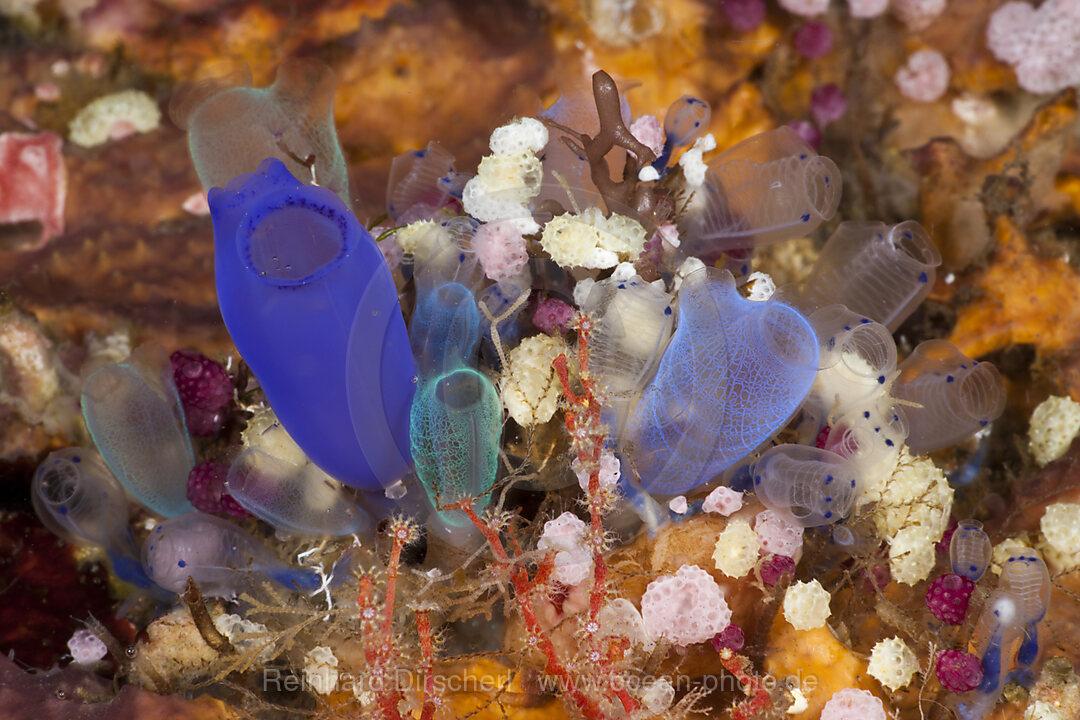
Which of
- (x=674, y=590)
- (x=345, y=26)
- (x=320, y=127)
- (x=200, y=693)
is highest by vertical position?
(x=345, y=26)

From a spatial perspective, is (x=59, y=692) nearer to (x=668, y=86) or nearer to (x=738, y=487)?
(x=738, y=487)

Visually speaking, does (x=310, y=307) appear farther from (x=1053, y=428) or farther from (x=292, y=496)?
(x=1053, y=428)

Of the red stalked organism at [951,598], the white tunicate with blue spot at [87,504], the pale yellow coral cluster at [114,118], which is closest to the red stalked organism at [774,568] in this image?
the red stalked organism at [951,598]

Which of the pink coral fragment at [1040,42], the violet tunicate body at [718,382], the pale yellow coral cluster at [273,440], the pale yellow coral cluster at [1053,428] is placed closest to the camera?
the violet tunicate body at [718,382]

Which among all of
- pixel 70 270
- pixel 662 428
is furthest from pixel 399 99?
pixel 662 428

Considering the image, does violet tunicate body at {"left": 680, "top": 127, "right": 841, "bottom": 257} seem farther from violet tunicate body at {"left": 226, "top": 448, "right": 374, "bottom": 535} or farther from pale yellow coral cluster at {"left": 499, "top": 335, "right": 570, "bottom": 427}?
violet tunicate body at {"left": 226, "top": 448, "right": 374, "bottom": 535}

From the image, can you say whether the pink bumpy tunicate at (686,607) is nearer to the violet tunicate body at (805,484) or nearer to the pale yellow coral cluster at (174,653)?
the violet tunicate body at (805,484)
